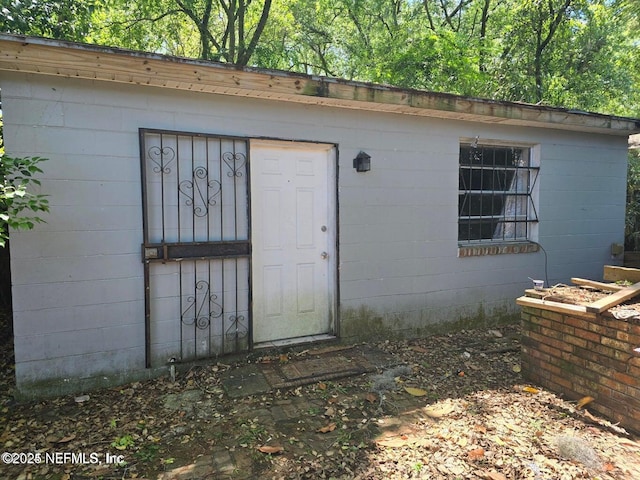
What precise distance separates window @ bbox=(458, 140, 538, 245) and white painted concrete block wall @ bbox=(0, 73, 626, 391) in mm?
194

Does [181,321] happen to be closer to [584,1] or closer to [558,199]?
[558,199]

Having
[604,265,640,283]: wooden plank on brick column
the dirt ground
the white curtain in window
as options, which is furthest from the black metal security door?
the white curtain in window

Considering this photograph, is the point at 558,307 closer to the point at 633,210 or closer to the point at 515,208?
the point at 515,208

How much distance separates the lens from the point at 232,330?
3918 millimetres

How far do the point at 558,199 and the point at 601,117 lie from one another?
3.76 ft

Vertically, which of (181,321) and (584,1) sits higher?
(584,1)

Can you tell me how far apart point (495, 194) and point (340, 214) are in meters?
2.34

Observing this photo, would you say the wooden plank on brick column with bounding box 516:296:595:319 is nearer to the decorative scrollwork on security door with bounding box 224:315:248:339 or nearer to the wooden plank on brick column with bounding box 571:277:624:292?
the wooden plank on brick column with bounding box 571:277:624:292

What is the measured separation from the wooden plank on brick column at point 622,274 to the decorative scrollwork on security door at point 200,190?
145 inches

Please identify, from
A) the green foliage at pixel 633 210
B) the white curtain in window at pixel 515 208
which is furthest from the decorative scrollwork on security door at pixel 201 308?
the green foliage at pixel 633 210

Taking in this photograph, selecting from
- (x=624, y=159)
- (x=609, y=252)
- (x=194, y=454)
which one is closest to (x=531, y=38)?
(x=624, y=159)

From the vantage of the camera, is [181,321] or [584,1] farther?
[584,1]

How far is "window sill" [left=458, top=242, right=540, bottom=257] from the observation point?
5.02 m

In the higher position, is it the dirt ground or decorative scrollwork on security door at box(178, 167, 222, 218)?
decorative scrollwork on security door at box(178, 167, 222, 218)
